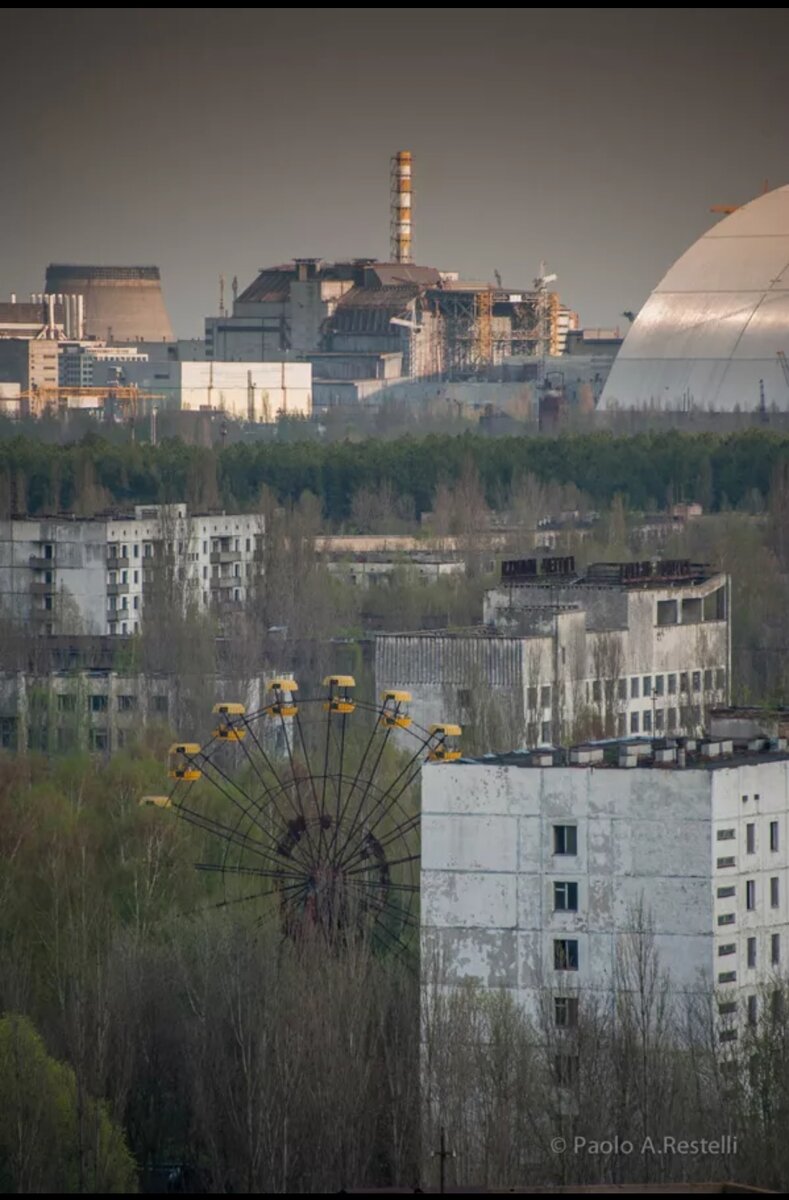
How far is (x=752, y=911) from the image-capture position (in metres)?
17.4

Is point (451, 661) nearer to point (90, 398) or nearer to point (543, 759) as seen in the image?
point (543, 759)

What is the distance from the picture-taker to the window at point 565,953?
57.3 ft

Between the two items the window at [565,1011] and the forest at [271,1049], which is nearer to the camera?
the forest at [271,1049]

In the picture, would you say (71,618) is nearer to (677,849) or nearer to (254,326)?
(677,849)

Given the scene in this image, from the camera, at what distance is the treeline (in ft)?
155

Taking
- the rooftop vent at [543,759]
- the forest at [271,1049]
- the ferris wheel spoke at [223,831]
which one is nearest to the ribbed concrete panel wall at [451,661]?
the forest at [271,1049]

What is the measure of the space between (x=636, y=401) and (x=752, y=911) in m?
50.6

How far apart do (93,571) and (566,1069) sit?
19770 mm

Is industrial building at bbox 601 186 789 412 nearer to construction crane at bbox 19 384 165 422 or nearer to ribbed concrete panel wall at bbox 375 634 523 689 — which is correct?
construction crane at bbox 19 384 165 422

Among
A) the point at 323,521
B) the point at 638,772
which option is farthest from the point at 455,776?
the point at 323,521

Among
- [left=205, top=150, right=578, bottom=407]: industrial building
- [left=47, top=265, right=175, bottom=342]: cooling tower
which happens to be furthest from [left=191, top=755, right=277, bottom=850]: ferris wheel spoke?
[left=47, top=265, right=175, bottom=342]: cooling tower

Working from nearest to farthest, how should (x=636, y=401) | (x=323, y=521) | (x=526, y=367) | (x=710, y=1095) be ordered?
(x=710, y=1095) → (x=323, y=521) → (x=636, y=401) → (x=526, y=367)

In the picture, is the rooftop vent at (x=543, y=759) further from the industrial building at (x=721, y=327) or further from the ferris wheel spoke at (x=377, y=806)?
the industrial building at (x=721, y=327)

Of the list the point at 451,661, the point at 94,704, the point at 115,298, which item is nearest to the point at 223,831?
the point at 451,661
